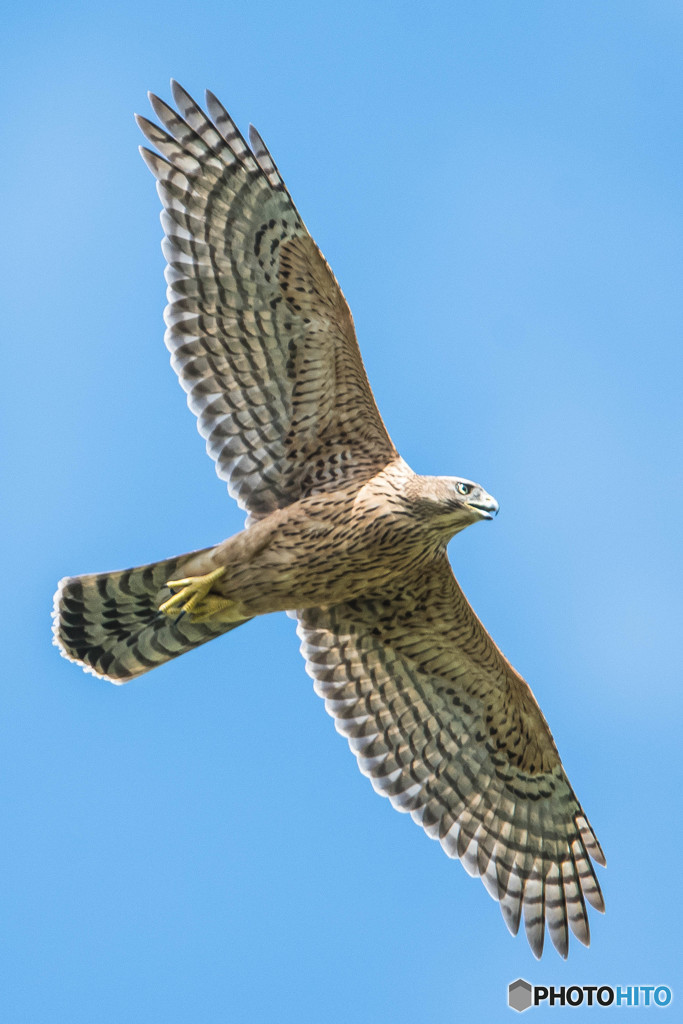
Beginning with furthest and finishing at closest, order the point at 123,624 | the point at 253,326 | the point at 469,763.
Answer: the point at 469,763 → the point at 123,624 → the point at 253,326

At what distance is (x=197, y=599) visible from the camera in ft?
33.1

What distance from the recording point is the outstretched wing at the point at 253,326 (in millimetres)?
9930

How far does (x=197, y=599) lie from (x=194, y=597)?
0.08ft

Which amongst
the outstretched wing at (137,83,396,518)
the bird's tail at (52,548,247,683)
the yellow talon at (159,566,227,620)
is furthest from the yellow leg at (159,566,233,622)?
the outstretched wing at (137,83,396,518)

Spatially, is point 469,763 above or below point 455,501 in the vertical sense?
below

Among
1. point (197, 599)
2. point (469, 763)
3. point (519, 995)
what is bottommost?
point (519, 995)

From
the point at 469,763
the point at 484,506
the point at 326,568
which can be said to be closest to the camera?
the point at 484,506

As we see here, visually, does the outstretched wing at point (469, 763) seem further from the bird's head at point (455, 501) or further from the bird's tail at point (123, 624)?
the bird's head at point (455, 501)

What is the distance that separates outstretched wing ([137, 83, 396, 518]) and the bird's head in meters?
0.61

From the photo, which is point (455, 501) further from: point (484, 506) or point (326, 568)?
point (326, 568)

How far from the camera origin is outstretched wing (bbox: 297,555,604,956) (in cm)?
1122

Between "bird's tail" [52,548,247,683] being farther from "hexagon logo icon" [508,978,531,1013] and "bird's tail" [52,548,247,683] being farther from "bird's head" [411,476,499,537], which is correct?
"hexagon logo icon" [508,978,531,1013]

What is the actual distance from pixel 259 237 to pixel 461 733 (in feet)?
13.1

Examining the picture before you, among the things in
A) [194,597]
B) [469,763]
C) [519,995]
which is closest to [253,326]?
[194,597]
